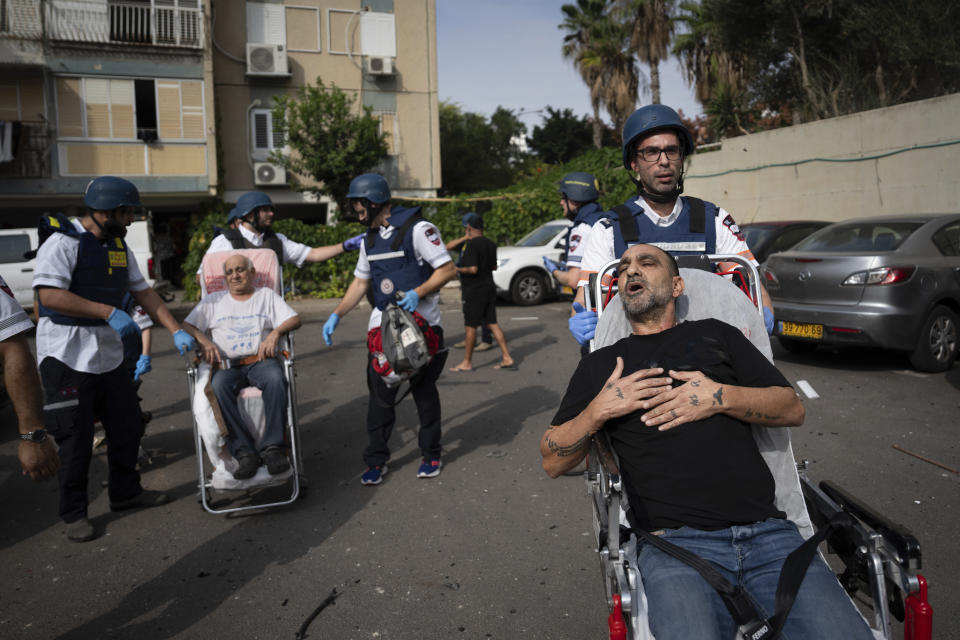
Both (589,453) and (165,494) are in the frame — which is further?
(165,494)

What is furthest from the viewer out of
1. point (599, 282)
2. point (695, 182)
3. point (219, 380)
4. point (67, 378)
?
point (695, 182)

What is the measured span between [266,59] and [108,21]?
4.64 metres

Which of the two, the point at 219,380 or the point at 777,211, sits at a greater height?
the point at 777,211

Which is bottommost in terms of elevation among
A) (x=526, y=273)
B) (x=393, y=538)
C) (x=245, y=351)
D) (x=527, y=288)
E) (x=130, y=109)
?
(x=393, y=538)

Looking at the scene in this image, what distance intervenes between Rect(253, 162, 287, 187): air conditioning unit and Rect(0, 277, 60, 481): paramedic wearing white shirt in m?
22.7

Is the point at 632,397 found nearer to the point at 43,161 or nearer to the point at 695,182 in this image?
the point at 695,182

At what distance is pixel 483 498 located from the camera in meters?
4.94

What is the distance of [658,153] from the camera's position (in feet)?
11.1

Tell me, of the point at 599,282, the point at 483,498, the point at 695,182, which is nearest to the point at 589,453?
the point at 599,282

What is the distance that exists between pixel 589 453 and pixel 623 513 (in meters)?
0.29

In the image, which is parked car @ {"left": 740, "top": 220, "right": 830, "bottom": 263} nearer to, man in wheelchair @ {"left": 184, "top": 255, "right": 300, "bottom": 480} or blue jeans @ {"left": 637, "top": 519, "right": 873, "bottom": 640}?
man in wheelchair @ {"left": 184, "top": 255, "right": 300, "bottom": 480}

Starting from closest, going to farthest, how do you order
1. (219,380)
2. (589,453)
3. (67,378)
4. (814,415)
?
(589,453) → (67,378) → (219,380) → (814,415)

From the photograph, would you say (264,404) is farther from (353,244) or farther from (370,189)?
(353,244)

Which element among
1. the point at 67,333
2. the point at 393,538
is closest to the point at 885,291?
the point at 393,538
